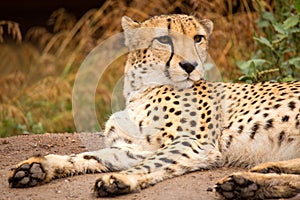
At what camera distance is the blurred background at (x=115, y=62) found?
15.6 ft

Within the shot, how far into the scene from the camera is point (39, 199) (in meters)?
2.98

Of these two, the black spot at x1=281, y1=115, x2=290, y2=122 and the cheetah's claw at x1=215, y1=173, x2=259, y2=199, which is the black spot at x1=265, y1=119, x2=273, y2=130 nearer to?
the black spot at x1=281, y1=115, x2=290, y2=122

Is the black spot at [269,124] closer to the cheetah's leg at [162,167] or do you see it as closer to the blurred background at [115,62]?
the cheetah's leg at [162,167]

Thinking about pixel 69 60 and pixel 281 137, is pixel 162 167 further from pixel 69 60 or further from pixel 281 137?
pixel 69 60

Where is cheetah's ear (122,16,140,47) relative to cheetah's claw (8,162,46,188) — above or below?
above

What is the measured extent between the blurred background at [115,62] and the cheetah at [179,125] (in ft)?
2.78

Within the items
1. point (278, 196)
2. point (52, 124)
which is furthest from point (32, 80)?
point (278, 196)

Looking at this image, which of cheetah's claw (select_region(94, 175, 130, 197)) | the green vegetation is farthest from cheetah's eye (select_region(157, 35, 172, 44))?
cheetah's claw (select_region(94, 175, 130, 197))

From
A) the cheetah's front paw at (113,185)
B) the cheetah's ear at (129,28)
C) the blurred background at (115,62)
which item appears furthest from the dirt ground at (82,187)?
the blurred background at (115,62)

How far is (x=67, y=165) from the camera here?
3414 mm

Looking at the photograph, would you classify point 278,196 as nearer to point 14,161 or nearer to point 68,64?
point 14,161

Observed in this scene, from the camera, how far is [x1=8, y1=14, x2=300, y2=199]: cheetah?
3199mm

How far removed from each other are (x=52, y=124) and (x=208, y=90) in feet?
6.33

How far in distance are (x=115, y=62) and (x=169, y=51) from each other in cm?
265
